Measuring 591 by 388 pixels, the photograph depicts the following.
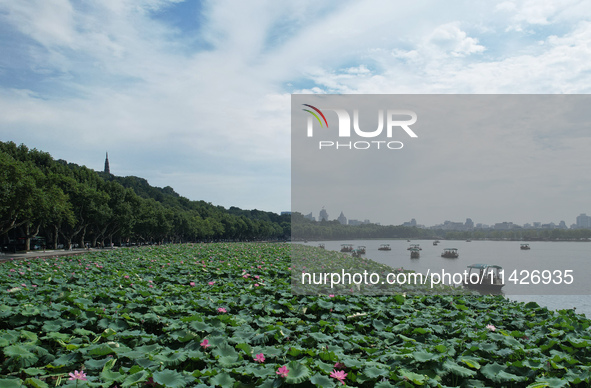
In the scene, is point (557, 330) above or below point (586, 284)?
above

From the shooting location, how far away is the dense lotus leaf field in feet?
12.9

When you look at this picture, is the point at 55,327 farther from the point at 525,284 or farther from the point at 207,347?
the point at 525,284

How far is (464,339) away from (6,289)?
9123 millimetres

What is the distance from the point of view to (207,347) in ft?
15.3

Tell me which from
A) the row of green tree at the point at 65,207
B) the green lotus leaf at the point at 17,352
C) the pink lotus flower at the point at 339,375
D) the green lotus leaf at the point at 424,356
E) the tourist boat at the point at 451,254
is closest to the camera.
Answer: the pink lotus flower at the point at 339,375

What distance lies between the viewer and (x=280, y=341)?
5270 mm

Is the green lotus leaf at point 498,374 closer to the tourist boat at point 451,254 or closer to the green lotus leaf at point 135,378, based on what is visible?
the green lotus leaf at point 135,378

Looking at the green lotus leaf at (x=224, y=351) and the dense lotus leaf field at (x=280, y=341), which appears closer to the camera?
the dense lotus leaf field at (x=280, y=341)

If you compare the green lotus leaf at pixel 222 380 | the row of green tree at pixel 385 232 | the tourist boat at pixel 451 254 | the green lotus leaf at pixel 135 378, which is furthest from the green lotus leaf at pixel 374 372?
the tourist boat at pixel 451 254

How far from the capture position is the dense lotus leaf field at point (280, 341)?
3.92 metres

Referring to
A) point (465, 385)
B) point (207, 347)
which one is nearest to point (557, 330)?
point (465, 385)

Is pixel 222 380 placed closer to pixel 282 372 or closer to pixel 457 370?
pixel 282 372

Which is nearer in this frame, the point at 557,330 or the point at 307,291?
the point at 557,330

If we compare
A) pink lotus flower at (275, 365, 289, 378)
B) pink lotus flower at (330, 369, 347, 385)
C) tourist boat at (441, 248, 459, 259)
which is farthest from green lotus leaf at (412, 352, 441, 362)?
tourist boat at (441, 248, 459, 259)
